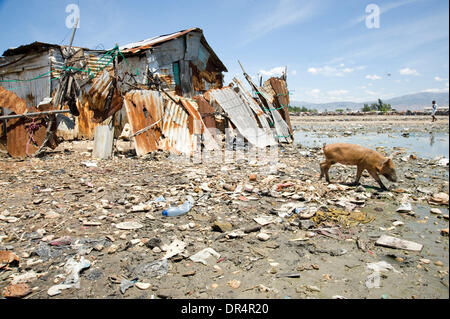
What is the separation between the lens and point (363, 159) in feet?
16.0

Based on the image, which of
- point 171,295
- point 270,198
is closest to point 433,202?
point 270,198

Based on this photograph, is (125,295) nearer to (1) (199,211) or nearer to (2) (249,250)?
(2) (249,250)

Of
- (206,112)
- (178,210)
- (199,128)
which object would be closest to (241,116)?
(206,112)

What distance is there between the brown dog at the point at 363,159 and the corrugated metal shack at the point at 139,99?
181 inches

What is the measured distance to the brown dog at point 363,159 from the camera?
183 inches

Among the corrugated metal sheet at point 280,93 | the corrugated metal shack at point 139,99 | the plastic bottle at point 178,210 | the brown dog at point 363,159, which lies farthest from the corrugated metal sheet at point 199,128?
the plastic bottle at point 178,210

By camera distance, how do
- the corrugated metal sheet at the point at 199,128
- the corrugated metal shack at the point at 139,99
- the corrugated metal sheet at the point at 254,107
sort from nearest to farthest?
the corrugated metal shack at the point at 139,99, the corrugated metal sheet at the point at 199,128, the corrugated metal sheet at the point at 254,107

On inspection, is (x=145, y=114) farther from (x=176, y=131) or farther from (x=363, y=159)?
(x=363, y=159)

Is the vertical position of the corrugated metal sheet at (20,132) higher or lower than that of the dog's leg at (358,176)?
higher

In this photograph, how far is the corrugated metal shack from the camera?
8.20m

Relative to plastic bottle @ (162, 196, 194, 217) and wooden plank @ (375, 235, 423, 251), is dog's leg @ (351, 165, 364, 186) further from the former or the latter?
plastic bottle @ (162, 196, 194, 217)

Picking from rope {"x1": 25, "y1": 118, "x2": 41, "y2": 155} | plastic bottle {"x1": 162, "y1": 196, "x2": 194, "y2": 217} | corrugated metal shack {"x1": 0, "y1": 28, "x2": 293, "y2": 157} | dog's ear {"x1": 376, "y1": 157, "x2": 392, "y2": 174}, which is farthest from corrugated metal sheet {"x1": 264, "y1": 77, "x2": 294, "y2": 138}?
rope {"x1": 25, "y1": 118, "x2": 41, "y2": 155}

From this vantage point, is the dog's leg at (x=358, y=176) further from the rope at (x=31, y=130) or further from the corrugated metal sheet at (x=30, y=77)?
the corrugated metal sheet at (x=30, y=77)

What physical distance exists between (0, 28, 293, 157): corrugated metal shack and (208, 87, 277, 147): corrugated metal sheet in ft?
0.13
